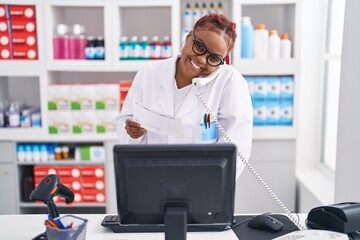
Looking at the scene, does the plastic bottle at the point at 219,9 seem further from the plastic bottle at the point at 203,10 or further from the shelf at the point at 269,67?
the shelf at the point at 269,67

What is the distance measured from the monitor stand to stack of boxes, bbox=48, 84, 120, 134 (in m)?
2.17

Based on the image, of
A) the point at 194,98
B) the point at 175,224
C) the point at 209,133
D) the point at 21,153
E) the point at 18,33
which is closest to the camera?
the point at 175,224

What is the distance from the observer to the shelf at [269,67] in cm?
325

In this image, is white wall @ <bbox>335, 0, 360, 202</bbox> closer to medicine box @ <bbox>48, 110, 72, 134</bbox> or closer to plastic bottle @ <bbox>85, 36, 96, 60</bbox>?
plastic bottle @ <bbox>85, 36, 96, 60</bbox>

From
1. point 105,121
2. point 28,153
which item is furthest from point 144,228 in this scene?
point 28,153

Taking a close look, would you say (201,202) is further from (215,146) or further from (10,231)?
(10,231)

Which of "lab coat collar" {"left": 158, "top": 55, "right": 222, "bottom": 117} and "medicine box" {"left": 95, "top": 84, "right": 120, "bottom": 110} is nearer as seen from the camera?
"lab coat collar" {"left": 158, "top": 55, "right": 222, "bottom": 117}

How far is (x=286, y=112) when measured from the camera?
10.9 feet

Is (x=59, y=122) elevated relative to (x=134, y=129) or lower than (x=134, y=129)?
lower

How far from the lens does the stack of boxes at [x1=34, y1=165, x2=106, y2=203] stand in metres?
3.34

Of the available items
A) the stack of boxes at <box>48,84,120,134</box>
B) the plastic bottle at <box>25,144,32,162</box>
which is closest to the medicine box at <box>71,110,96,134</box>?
the stack of boxes at <box>48,84,120,134</box>

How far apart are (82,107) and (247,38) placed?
4.54 feet

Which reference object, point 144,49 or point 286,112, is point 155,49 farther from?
point 286,112

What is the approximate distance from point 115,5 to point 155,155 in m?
2.24
